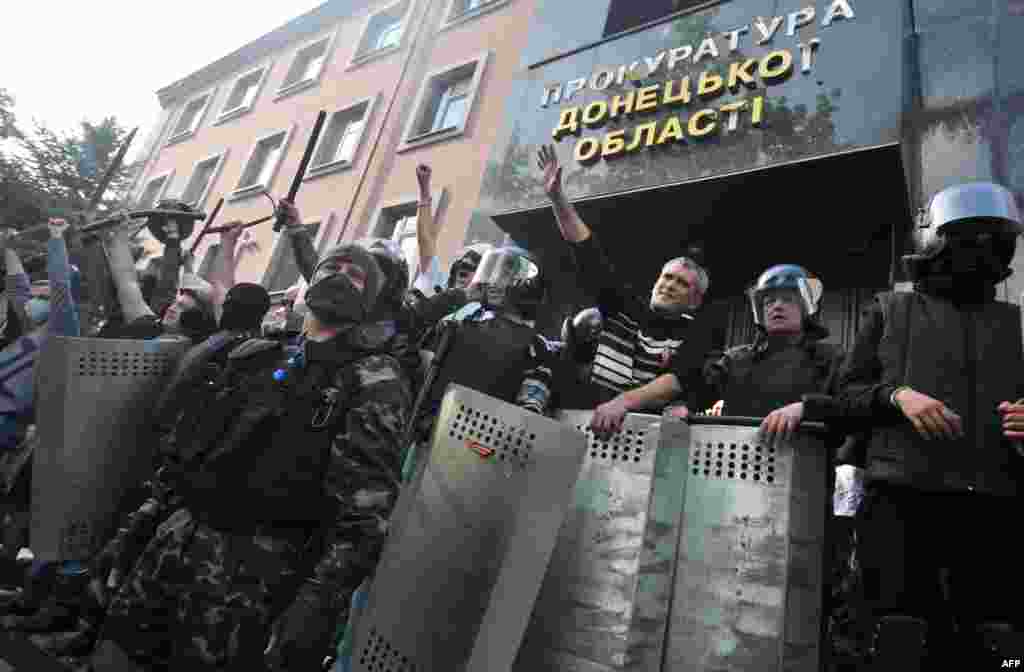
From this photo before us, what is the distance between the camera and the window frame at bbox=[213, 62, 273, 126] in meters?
17.1

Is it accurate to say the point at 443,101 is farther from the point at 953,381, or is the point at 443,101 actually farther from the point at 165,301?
the point at 953,381

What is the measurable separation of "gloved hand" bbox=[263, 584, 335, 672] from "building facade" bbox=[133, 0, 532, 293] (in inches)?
298

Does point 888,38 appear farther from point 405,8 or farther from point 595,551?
point 405,8

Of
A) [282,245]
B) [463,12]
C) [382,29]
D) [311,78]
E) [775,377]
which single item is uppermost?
[382,29]

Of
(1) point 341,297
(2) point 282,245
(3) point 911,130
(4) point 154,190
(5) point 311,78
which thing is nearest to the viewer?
(1) point 341,297

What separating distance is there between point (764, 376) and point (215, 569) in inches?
93.0

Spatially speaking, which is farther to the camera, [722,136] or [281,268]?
[281,268]

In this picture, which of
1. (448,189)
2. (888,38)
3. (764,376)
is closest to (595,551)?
(764,376)

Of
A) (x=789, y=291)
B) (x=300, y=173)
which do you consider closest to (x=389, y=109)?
(x=300, y=173)

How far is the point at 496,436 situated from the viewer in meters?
2.12

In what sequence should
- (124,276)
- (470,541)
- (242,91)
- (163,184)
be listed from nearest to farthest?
(470,541) → (124,276) → (163,184) → (242,91)

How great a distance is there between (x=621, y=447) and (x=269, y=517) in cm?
131

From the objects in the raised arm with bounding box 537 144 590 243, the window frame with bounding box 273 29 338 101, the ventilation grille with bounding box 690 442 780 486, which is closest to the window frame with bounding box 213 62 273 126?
the window frame with bounding box 273 29 338 101

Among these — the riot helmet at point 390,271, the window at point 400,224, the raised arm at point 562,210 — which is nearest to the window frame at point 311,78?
the window at point 400,224
